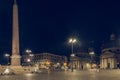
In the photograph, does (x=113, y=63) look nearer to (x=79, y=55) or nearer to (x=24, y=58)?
(x=79, y=55)

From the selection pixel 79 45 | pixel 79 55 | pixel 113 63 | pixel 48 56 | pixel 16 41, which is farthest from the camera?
pixel 79 45

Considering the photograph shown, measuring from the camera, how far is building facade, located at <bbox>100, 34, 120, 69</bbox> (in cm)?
15075

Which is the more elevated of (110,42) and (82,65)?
(110,42)

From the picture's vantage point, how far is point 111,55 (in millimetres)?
153625

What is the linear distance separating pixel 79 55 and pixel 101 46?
1514 centimetres

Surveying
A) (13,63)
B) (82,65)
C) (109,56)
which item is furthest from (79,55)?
(13,63)

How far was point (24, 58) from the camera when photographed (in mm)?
165375

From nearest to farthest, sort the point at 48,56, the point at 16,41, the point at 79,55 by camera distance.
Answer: the point at 16,41 → the point at 48,56 → the point at 79,55

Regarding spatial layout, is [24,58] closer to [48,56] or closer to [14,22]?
[48,56]

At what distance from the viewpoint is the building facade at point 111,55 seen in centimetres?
15075

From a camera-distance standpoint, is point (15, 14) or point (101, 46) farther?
point (101, 46)

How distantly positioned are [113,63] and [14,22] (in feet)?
311

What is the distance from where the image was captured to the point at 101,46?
18125 centimetres

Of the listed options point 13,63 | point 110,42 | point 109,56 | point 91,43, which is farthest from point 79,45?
point 13,63
